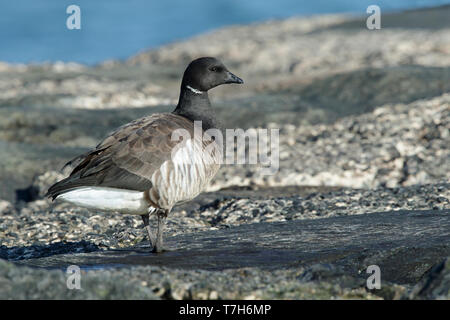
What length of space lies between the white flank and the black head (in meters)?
1.97

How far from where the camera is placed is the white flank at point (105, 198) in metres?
7.70

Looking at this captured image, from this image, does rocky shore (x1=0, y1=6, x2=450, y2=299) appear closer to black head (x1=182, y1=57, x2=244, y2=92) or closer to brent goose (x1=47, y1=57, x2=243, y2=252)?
brent goose (x1=47, y1=57, x2=243, y2=252)

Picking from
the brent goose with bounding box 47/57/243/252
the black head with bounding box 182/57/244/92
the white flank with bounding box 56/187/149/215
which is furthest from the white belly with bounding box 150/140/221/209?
the black head with bounding box 182/57/244/92

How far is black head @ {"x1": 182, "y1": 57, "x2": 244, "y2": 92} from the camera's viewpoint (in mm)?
9219

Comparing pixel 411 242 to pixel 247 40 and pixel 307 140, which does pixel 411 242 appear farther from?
pixel 247 40

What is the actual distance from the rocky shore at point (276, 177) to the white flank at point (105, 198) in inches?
19.7

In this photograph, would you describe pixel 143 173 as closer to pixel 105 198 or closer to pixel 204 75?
pixel 105 198

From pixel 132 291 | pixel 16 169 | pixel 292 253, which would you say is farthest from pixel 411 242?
pixel 16 169

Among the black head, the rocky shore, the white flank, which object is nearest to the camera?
the rocky shore

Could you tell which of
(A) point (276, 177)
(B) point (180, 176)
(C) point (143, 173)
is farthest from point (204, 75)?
(A) point (276, 177)

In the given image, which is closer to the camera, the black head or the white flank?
the white flank

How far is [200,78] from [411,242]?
10.8 ft

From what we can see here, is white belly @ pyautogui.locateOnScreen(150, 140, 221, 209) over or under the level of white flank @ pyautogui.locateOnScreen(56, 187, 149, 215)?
over

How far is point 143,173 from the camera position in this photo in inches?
305
